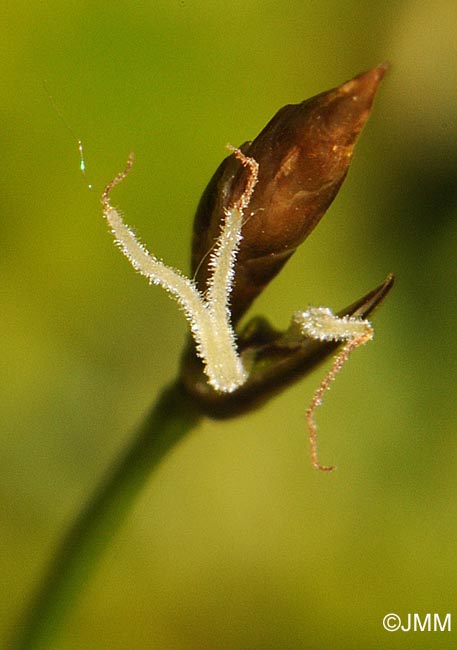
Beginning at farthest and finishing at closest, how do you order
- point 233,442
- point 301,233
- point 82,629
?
point 233,442
point 82,629
point 301,233

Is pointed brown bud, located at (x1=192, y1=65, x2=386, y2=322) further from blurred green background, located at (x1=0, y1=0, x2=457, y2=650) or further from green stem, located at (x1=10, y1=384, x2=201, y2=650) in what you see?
blurred green background, located at (x1=0, y1=0, x2=457, y2=650)

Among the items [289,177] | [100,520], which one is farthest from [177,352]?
[289,177]

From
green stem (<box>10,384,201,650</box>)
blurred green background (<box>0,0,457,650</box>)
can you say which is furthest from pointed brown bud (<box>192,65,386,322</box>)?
blurred green background (<box>0,0,457,650</box>)

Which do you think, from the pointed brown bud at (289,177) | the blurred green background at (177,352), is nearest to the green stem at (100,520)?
the pointed brown bud at (289,177)

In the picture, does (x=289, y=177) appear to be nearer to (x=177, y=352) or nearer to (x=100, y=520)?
(x=100, y=520)

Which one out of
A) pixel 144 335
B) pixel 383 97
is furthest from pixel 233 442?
pixel 383 97

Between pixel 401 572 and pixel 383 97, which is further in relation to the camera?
pixel 383 97

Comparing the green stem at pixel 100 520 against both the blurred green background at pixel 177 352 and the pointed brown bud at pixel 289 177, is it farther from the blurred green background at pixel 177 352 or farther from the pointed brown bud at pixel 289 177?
the blurred green background at pixel 177 352

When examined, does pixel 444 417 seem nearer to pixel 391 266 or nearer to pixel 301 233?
pixel 391 266
